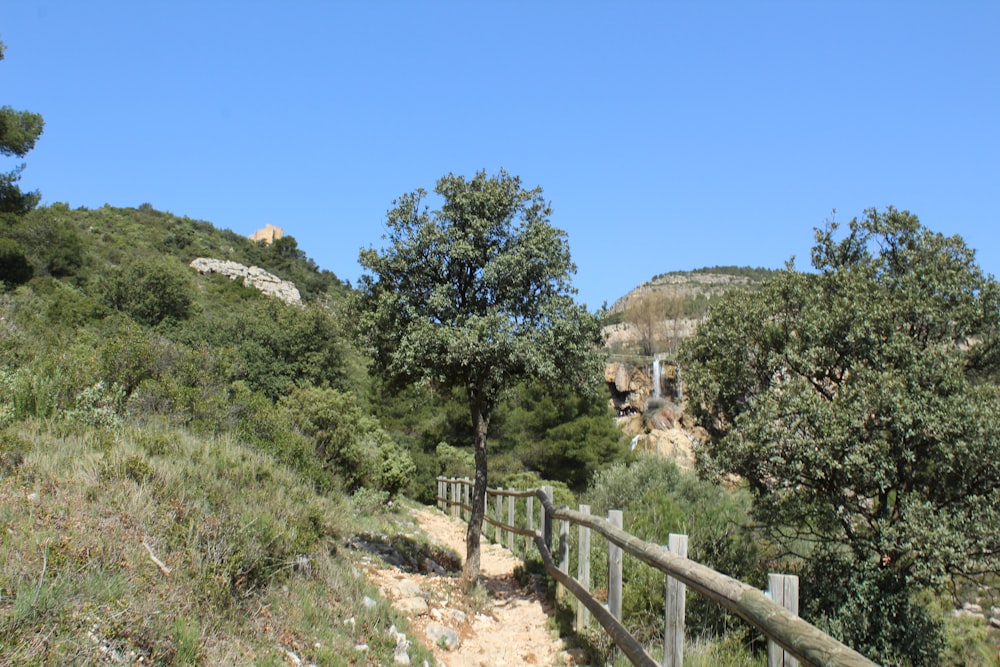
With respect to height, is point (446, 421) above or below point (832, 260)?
below

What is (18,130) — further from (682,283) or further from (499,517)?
(682,283)

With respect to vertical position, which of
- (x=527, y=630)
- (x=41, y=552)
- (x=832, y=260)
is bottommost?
(x=527, y=630)

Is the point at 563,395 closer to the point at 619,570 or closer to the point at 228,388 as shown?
the point at 619,570

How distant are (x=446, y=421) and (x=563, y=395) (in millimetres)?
17596

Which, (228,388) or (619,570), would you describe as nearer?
(619,570)

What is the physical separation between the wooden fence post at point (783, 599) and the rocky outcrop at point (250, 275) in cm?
6470

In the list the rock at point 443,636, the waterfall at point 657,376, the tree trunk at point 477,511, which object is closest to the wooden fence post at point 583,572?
the rock at point 443,636

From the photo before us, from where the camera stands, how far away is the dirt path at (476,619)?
656 centimetres

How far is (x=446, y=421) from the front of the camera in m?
28.1

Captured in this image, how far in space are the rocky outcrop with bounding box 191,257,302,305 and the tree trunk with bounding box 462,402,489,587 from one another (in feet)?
190

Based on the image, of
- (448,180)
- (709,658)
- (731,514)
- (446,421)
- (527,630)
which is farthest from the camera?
(446,421)

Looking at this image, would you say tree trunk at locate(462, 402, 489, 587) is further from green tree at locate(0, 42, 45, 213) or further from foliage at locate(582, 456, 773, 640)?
green tree at locate(0, 42, 45, 213)

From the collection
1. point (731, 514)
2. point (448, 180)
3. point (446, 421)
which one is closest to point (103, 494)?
point (448, 180)

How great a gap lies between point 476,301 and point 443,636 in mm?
4874
